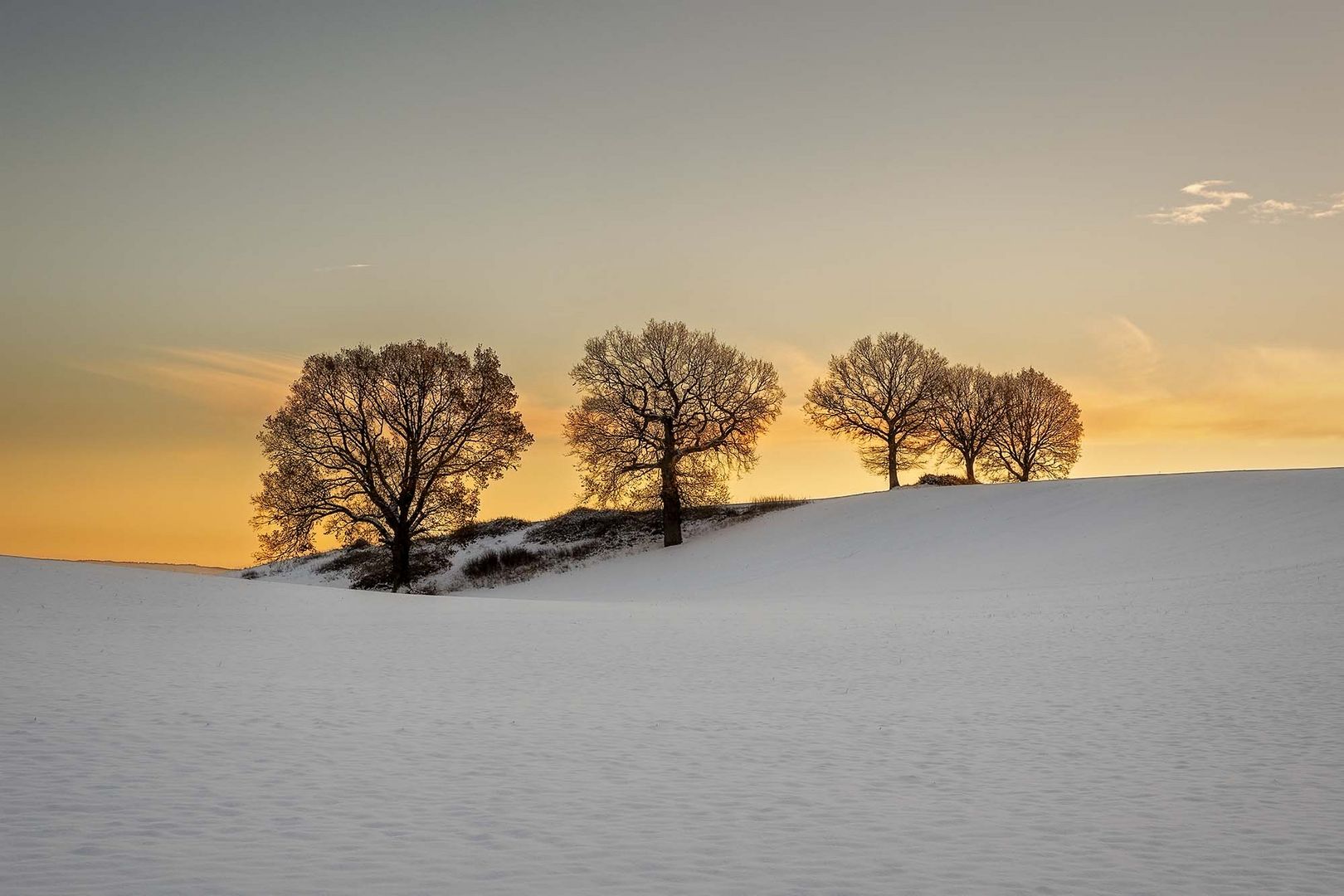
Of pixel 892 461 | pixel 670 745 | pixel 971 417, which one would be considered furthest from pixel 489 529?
pixel 670 745

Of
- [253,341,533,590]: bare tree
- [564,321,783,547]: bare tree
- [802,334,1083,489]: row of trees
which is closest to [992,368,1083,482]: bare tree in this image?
[802,334,1083,489]: row of trees

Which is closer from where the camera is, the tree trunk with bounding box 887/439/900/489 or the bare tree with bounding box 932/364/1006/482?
the tree trunk with bounding box 887/439/900/489

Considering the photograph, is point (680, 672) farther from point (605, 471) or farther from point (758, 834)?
point (605, 471)

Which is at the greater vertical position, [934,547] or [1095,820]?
[934,547]

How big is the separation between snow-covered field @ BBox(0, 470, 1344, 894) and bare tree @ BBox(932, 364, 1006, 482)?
40.2 m

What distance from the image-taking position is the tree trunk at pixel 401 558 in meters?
41.6

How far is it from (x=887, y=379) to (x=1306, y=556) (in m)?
31.4

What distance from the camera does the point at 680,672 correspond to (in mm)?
16250

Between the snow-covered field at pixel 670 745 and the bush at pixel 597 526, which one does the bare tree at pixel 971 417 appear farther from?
the snow-covered field at pixel 670 745

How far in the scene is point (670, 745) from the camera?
1075 centimetres

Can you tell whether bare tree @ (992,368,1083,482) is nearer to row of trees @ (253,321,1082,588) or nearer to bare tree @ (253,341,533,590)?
row of trees @ (253,321,1082,588)

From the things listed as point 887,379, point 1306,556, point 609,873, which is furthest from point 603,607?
point 887,379

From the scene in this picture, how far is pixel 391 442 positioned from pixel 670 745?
33.7m

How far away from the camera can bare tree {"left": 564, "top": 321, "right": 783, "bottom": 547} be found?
4666 centimetres
